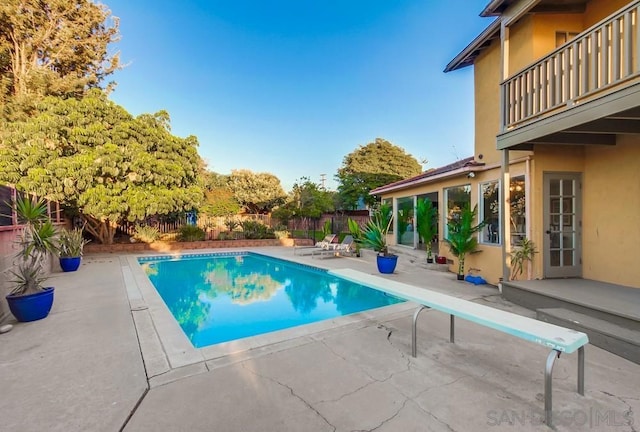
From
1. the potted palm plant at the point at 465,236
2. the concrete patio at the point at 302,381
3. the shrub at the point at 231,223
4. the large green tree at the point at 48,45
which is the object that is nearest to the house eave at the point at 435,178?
the potted palm plant at the point at 465,236

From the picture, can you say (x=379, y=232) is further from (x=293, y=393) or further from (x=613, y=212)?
(x=293, y=393)

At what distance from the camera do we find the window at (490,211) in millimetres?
7398

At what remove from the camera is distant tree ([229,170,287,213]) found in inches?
1124

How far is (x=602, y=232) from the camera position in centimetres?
593

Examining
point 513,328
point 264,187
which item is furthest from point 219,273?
point 264,187

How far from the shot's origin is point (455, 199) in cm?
917

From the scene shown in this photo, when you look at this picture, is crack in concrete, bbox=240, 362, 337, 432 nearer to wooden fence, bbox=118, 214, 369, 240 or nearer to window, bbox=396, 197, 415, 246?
window, bbox=396, 197, 415, 246

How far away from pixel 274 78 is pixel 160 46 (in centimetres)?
564

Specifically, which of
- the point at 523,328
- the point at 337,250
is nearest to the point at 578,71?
the point at 523,328

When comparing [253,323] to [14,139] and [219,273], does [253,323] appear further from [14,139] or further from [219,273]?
[14,139]

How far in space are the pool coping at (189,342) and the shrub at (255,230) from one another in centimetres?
1149

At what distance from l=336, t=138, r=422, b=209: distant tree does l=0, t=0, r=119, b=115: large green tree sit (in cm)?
1976

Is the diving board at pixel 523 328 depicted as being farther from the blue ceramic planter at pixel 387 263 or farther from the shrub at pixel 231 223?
the shrub at pixel 231 223

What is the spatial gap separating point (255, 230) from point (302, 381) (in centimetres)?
1524
